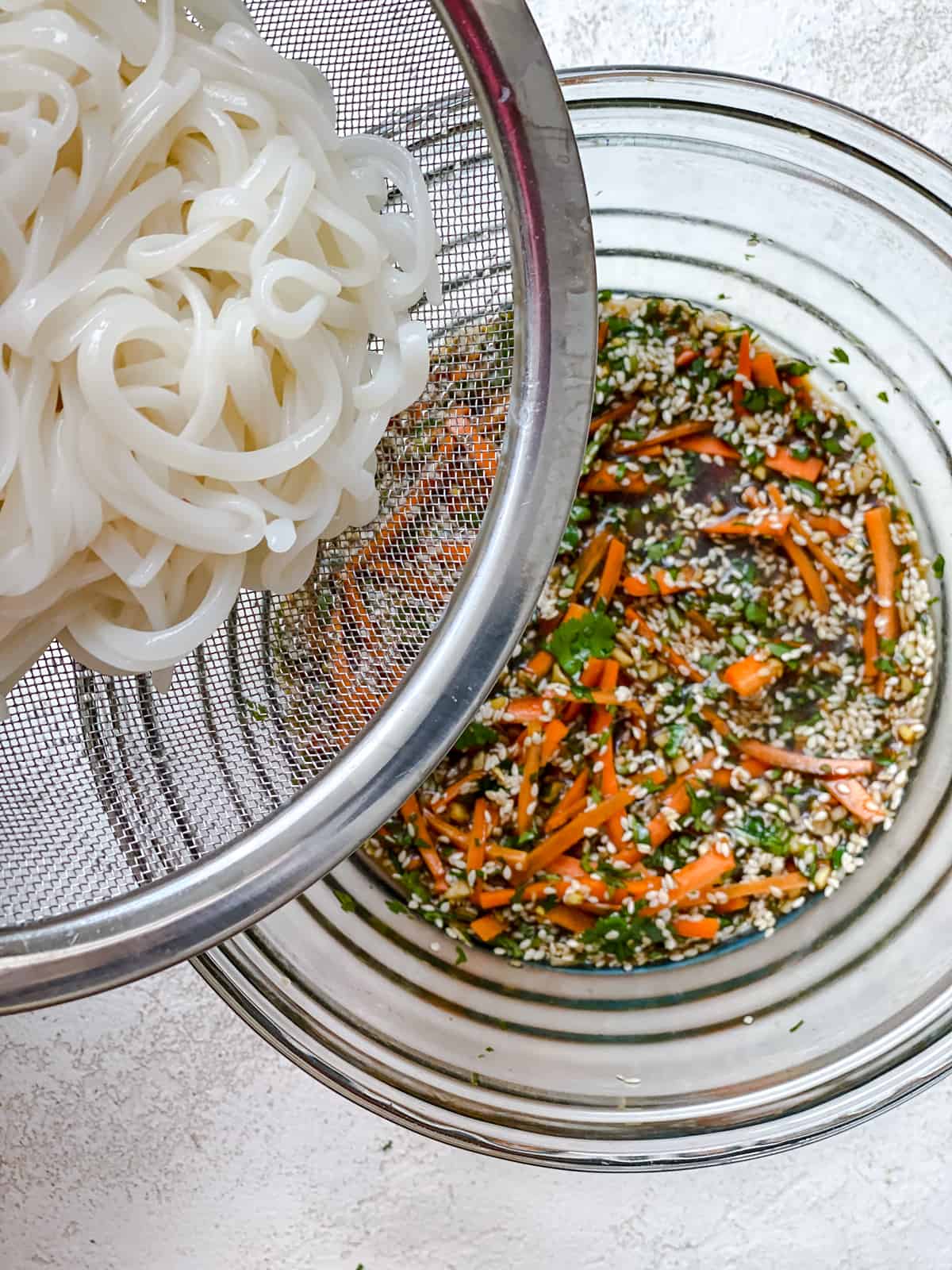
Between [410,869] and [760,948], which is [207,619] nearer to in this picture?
[410,869]

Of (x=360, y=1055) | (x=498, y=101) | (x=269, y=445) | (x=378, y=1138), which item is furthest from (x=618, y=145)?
(x=378, y=1138)

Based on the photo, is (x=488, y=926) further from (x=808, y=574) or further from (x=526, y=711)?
(x=808, y=574)

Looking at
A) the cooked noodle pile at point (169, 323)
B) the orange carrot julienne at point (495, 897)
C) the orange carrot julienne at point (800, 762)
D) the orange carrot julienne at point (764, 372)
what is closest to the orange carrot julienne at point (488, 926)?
the orange carrot julienne at point (495, 897)

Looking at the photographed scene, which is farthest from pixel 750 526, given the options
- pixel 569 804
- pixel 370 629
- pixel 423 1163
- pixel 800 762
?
pixel 423 1163


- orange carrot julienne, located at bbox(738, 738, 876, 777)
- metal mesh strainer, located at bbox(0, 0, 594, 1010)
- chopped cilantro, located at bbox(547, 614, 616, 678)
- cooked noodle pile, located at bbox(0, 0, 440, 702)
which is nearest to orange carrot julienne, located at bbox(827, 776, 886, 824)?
orange carrot julienne, located at bbox(738, 738, 876, 777)

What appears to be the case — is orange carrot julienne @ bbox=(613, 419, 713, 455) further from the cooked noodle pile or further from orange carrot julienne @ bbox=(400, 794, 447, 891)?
orange carrot julienne @ bbox=(400, 794, 447, 891)

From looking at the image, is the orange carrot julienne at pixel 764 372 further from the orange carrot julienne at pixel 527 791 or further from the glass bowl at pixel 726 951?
the orange carrot julienne at pixel 527 791
